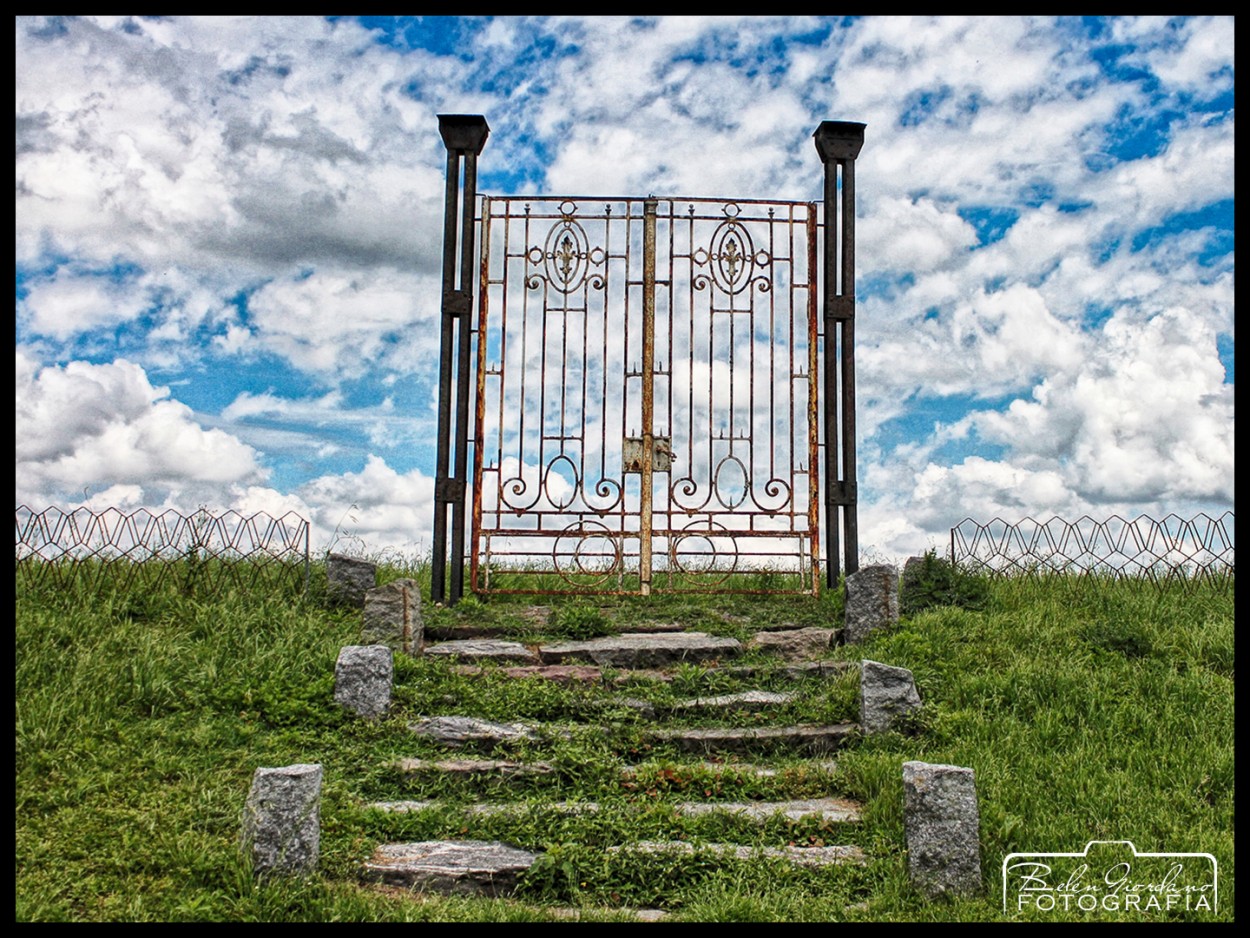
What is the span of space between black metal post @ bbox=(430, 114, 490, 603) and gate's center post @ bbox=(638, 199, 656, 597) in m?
1.69

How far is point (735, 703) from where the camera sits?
7.34 meters

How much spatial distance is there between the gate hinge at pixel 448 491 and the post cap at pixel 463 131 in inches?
126

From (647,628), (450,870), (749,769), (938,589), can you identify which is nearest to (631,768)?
(749,769)

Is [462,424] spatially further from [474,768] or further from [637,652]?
[474,768]

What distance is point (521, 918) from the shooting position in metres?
4.79

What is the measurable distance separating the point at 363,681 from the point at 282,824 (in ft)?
6.42

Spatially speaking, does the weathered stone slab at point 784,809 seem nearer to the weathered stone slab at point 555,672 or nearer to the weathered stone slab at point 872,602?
the weathered stone slab at point 555,672

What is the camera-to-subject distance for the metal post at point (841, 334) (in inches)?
400

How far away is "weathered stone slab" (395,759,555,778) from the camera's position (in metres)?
6.34

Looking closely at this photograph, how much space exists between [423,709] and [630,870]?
2345 millimetres

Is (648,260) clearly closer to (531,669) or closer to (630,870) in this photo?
(531,669)

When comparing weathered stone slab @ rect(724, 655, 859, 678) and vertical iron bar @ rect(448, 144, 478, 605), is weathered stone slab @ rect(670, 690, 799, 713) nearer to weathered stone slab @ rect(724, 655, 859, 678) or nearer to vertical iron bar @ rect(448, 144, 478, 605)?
weathered stone slab @ rect(724, 655, 859, 678)

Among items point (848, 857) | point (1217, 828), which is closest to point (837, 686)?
point (848, 857)

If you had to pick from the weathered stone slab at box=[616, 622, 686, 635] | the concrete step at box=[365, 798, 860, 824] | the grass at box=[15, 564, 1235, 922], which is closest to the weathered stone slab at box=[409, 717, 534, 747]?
the grass at box=[15, 564, 1235, 922]
